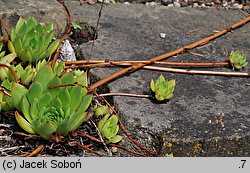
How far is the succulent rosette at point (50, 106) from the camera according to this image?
207 cm

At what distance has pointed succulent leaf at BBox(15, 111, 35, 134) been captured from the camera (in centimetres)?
205

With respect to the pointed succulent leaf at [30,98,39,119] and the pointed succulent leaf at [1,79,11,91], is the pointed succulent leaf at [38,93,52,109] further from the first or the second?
the pointed succulent leaf at [1,79,11,91]

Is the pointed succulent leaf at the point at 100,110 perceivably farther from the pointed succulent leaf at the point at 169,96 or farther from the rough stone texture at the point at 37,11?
the rough stone texture at the point at 37,11

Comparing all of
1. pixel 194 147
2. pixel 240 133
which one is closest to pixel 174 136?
pixel 194 147

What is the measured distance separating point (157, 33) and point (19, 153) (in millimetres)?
1244

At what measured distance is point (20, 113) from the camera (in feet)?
7.22

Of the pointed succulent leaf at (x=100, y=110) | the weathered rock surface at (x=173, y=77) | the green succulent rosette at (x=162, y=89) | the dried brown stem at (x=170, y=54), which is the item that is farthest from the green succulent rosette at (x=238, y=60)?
the pointed succulent leaf at (x=100, y=110)

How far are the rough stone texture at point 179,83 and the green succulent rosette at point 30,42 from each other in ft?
0.93

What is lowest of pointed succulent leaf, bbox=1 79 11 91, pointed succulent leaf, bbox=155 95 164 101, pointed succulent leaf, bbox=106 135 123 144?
pointed succulent leaf, bbox=106 135 123 144

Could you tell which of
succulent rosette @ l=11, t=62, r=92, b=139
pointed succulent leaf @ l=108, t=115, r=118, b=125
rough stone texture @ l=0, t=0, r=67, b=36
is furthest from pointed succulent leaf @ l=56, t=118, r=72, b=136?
rough stone texture @ l=0, t=0, r=67, b=36

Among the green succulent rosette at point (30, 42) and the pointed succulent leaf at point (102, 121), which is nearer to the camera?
the pointed succulent leaf at point (102, 121)

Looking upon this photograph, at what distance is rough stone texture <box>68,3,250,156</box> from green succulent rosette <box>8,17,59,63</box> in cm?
28

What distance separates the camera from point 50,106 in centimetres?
212

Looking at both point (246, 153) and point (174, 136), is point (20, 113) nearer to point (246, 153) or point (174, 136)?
point (174, 136)
